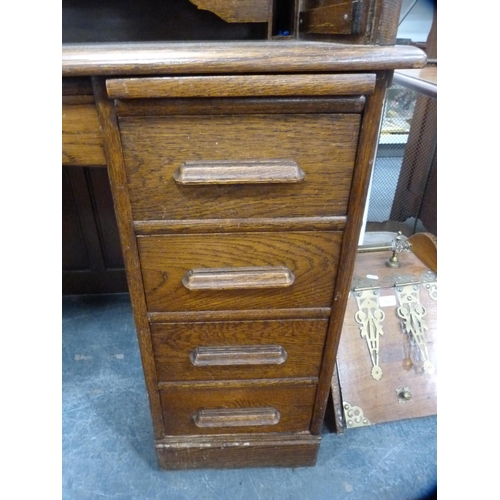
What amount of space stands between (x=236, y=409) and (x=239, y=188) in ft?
1.68

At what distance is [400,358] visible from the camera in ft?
3.37

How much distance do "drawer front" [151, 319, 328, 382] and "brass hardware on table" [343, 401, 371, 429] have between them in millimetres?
308

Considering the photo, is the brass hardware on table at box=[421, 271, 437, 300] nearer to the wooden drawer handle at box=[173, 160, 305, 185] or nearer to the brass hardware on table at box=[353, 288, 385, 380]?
the brass hardware on table at box=[353, 288, 385, 380]

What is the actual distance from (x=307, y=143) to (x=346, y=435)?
31.4 inches

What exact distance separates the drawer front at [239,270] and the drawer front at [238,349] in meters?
0.05

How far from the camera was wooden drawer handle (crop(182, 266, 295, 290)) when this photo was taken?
0.62 m

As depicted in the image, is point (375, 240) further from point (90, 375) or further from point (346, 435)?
point (90, 375)

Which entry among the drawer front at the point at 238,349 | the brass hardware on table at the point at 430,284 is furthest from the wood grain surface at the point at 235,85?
the brass hardware on table at the point at 430,284

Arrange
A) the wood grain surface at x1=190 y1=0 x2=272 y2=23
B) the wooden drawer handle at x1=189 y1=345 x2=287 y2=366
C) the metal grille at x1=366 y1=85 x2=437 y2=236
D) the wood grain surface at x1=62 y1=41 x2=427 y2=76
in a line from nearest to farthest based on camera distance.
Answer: the wood grain surface at x1=62 y1=41 x2=427 y2=76, the wooden drawer handle at x1=189 y1=345 x2=287 y2=366, the wood grain surface at x1=190 y1=0 x2=272 y2=23, the metal grille at x1=366 y1=85 x2=437 y2=236

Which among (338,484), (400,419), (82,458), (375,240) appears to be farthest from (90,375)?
(375,240)

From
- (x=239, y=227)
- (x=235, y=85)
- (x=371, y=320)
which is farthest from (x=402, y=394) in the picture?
(x=235, y=85)

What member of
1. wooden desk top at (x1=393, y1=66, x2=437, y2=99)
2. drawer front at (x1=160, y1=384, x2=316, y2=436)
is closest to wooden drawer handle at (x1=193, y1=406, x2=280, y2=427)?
drawer front at (x1=160, y1=384, x2=316, y2=436)

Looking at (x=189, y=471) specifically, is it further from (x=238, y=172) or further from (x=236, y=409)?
(x=238, y=172)

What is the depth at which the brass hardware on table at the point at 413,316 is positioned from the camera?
103 cm
